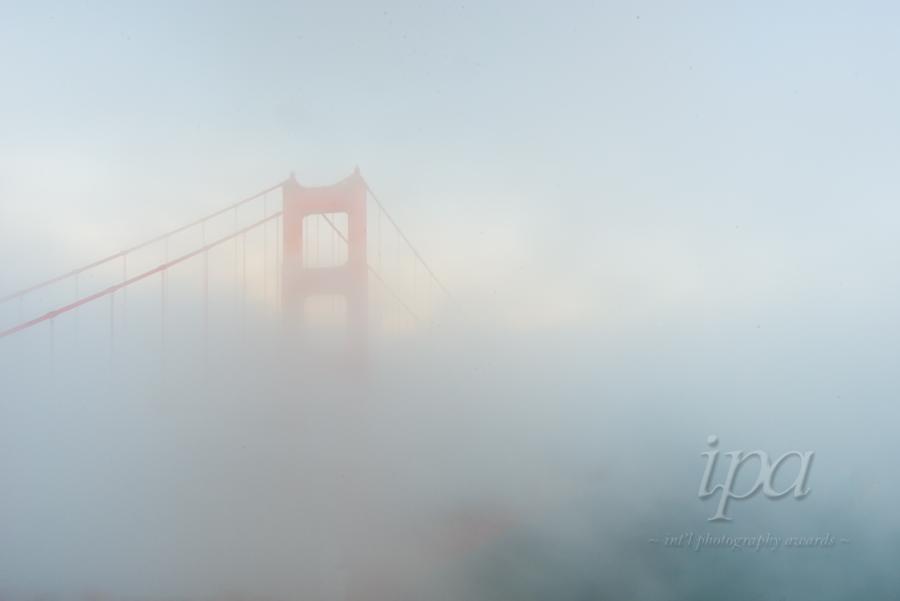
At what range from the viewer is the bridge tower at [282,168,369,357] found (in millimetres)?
2127

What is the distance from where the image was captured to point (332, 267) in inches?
83.9

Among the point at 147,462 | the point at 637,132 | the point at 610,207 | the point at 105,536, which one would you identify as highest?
the point at 637,132

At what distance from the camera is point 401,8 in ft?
7.12

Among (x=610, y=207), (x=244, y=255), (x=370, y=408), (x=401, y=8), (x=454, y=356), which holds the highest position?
(x=401, y=8)

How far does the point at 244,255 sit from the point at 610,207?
1089mm

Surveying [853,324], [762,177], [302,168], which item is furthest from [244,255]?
[853,324]

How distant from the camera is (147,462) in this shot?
7.07ft

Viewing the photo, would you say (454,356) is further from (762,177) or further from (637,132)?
(762,177)

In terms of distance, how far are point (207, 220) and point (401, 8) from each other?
85 centimetres

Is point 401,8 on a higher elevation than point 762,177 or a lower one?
higher

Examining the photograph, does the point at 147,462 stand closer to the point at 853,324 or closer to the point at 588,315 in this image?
the point at 588,315

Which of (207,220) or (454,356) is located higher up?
(207,220)

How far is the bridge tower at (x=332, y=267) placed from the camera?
2127mm

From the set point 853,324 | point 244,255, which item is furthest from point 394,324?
point 853,324
